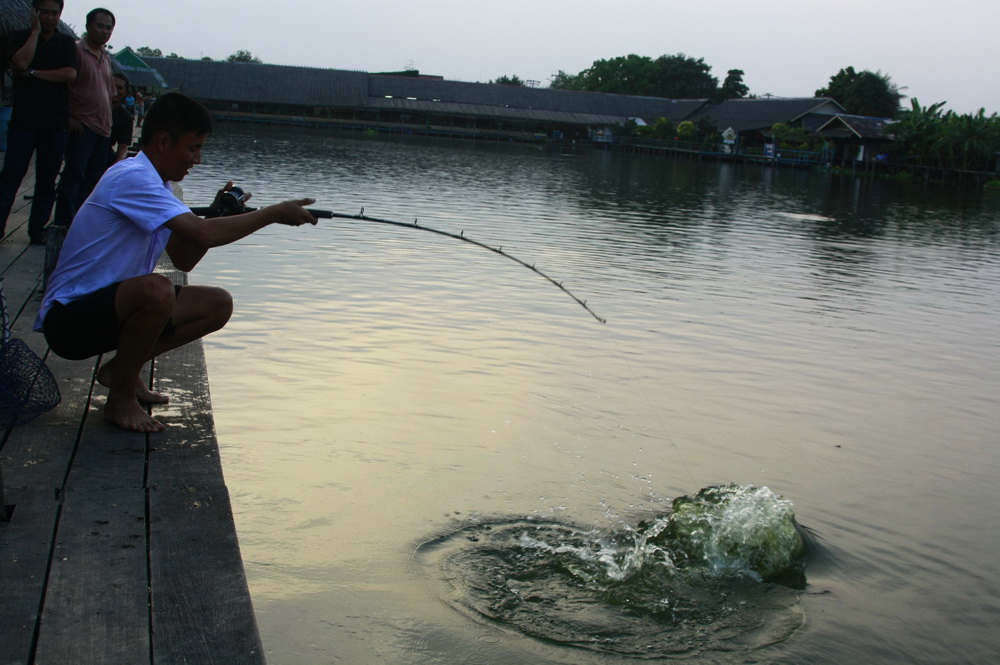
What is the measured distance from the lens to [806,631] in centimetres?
362

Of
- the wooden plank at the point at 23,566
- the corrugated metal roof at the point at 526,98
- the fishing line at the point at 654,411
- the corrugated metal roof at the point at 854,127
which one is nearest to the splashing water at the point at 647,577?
the fishing line at the point at 654,411

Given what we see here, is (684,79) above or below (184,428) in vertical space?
above

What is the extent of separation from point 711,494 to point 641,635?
1.31 m

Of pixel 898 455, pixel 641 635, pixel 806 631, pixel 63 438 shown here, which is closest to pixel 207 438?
pixel 63 438

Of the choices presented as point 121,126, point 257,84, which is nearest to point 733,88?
point 257,84

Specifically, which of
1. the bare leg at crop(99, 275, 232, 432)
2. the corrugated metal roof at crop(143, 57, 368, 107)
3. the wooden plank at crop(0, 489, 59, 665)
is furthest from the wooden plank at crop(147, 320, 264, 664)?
the corrugated metal roof at crop(143, 57, 368, 107)

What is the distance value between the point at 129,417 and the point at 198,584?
1147mm

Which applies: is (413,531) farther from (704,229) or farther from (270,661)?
(704,229)

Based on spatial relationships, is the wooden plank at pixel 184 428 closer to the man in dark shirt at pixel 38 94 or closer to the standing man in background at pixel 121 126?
the man in dark shirt at pixel 38 94

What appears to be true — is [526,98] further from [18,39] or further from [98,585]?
[98,585]

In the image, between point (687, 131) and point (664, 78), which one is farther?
point (664, 78)

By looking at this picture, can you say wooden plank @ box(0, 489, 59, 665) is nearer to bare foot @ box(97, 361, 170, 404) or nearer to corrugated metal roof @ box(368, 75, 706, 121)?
bare foot @ box(97, 361, 170, 404)

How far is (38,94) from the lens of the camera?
620cm

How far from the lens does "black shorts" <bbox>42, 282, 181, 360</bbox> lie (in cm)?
327
